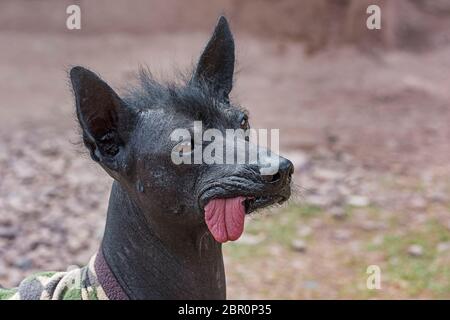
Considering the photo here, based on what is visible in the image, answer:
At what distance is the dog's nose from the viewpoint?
7.25 feet

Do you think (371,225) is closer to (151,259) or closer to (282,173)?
(151,259)

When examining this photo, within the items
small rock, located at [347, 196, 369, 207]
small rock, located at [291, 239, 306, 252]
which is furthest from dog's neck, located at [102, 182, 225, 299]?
small rock, located at [347, 196, 369, 207]

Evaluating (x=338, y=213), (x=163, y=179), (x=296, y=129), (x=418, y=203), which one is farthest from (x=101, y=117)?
(x=296, y=129)

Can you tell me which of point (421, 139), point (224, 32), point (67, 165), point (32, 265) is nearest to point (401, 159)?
point (421, 139)

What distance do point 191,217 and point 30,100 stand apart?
5.78 metres

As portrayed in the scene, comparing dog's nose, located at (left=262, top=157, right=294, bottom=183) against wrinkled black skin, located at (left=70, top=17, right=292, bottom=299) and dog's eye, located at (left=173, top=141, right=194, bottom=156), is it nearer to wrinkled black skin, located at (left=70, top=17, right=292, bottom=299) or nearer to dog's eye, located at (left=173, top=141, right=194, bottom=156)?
wrinkled black skin, located at (left=70, top=17, right=292, bottom=299)

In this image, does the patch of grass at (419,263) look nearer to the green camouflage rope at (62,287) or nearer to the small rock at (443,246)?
the small rock at (443,246)

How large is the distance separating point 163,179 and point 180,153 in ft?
0.27

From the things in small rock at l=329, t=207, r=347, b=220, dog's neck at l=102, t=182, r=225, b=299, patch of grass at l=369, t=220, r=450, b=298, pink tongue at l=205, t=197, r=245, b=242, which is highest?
pink tongue at l=205, t=197, r=245, b=242

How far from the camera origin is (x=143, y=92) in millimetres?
2561

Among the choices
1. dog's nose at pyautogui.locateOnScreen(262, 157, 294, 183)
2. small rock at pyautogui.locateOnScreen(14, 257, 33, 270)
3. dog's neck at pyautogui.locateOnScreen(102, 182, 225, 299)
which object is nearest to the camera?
dog's nose at pyautogui.locateOnScreen(262, 157, 294, 183)

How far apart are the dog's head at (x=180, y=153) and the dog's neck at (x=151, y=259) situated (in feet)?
0.23

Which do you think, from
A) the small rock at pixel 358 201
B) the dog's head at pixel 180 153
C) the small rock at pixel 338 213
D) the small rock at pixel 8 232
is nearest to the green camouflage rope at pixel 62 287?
the dog's head at pixel 180 153

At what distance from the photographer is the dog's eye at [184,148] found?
237 centimetres
